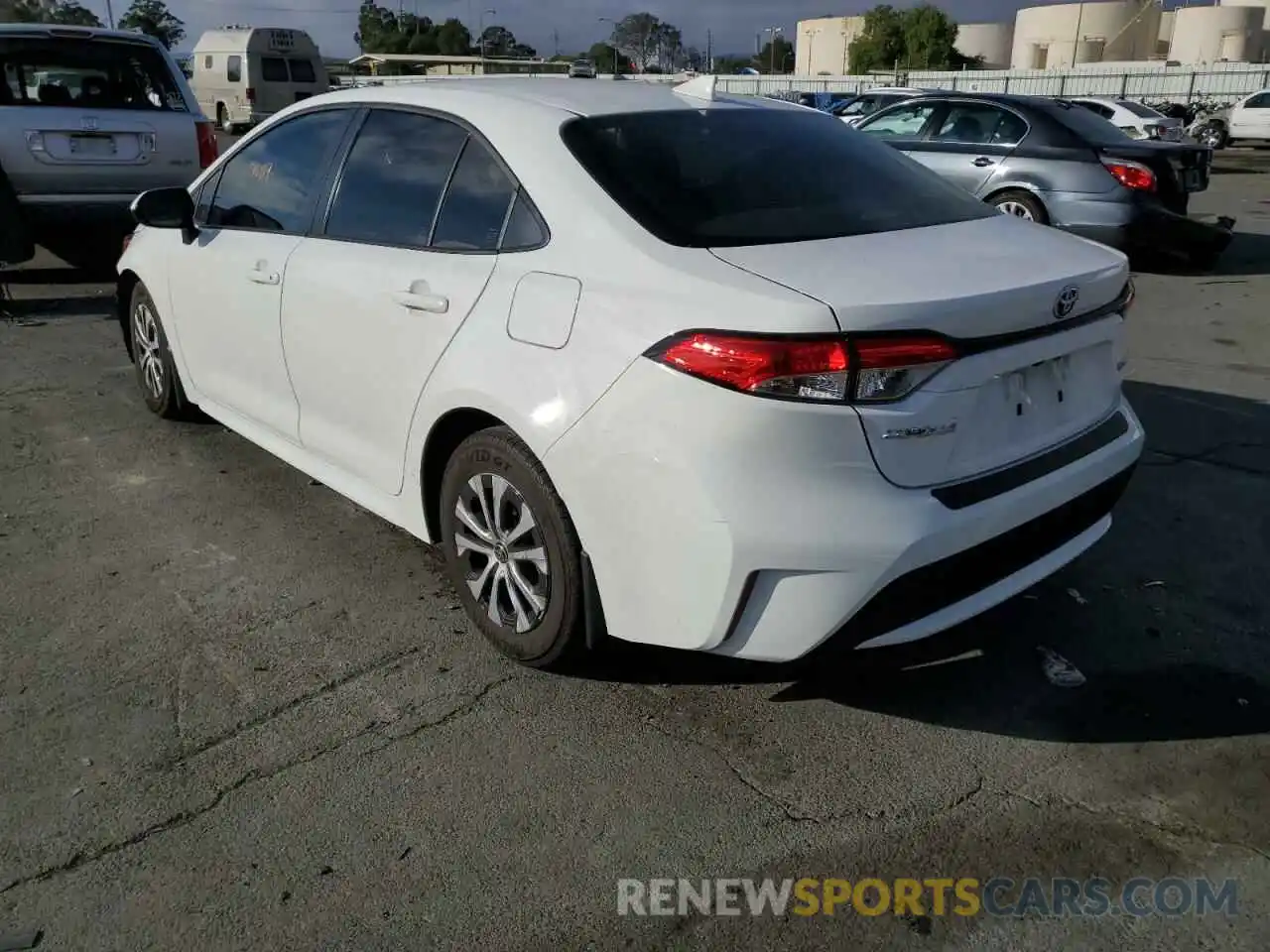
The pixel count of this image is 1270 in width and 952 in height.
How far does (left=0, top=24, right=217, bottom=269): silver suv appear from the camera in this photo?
8.12 m

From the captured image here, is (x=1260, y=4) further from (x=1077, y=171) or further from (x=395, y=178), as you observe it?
(x=395, y=178)

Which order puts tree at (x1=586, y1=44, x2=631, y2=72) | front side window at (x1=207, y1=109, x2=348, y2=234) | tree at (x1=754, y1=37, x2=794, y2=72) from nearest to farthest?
1. front side window at (x1=207, y1=109, x2=348, y2=234)
2. tree at (x1=586, y1=44, x2=631, y2=72)
3. tree at (x1=754, y1=37, x2=794, y2=72)

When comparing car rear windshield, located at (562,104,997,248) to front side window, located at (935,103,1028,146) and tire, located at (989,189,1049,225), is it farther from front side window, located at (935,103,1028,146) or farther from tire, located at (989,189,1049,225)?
front side window, located at (935,103,1028,146)

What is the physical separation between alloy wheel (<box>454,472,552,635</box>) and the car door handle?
0.52m

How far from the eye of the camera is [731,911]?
96.0 inches

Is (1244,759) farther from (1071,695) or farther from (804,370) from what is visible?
(804,370)

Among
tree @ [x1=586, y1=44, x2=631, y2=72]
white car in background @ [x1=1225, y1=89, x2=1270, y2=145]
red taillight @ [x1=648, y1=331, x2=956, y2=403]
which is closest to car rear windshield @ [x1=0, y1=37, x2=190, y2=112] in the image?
tree @ [x1=586, y1=44, x2=631, y2=72]

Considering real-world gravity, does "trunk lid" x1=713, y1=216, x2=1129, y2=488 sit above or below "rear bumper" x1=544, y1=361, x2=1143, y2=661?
above

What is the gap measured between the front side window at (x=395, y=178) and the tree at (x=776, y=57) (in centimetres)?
12210

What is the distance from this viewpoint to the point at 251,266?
427 centimetres

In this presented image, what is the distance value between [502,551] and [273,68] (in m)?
30.7

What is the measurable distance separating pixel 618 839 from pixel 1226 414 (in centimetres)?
469

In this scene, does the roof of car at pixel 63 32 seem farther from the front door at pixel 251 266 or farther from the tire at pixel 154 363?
the front door at pixel 251 266

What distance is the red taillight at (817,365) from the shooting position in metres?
2.50
